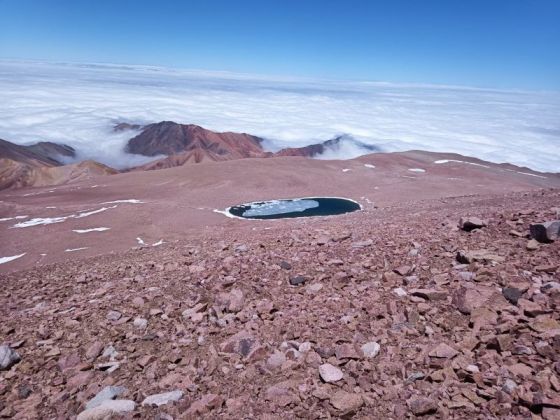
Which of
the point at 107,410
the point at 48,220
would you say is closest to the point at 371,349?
the point at 107,410

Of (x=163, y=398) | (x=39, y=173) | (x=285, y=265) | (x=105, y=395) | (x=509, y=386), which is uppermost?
(x=509, y=386)

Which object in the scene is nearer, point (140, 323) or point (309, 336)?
point (309, 336)

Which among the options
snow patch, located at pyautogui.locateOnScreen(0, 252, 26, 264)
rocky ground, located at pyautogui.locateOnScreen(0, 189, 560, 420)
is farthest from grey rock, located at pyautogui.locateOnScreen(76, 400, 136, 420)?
snow patch, located at pyautogui.locateOnScreen(0, 252, 26, 264)

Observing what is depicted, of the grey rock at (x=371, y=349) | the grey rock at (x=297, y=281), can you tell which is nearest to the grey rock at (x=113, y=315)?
the grey rock at (x=297, y=281)

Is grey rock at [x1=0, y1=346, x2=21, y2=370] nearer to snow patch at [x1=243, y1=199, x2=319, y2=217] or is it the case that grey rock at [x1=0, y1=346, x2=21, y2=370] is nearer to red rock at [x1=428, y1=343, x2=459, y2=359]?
red rock at [x1=428, y1=343, x2=459, y2=359]

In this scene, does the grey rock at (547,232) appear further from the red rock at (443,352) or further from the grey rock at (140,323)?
the grey rock at (140,323)

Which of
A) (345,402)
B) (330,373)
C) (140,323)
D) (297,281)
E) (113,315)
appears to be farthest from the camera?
(297,281)

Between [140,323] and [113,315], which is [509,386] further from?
[113,315]

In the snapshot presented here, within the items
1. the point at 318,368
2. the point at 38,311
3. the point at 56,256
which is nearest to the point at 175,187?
the point at 56,256
